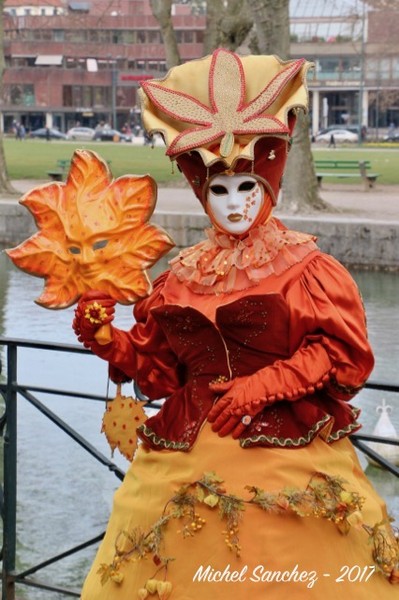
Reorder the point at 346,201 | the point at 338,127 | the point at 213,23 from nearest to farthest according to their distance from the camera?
the point at 346,201 < the point at 213,23 < the point at 338,127

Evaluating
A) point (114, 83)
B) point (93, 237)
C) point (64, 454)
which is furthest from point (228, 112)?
point (114, 83)

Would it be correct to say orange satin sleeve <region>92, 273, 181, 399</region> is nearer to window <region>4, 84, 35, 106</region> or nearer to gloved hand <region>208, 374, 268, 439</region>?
gloved hand <region>208, 374, 268, 439</region>

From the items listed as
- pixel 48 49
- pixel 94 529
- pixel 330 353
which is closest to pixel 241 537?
pixel 330 353

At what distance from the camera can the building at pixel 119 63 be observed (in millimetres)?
70500

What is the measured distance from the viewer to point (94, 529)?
253 inches

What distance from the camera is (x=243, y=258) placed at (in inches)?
132

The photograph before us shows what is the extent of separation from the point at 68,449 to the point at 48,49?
70.3 metres

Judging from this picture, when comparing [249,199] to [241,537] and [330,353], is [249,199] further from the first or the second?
[241,537]

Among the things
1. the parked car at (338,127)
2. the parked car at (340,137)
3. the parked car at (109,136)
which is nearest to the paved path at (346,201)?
the parked car at (340,137)

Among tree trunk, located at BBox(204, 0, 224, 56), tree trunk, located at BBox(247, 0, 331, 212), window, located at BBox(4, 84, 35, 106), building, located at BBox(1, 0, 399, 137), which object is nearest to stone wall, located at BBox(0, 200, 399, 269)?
tree trunk, located at BBox(247, 0, 331, 212)

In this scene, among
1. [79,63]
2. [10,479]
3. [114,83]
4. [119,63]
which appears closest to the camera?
[10,479]

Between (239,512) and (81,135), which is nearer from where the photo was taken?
(239,512)

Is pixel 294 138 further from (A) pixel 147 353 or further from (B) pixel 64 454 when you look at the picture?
(A) pixel 147 353

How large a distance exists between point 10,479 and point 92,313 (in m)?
1.06
